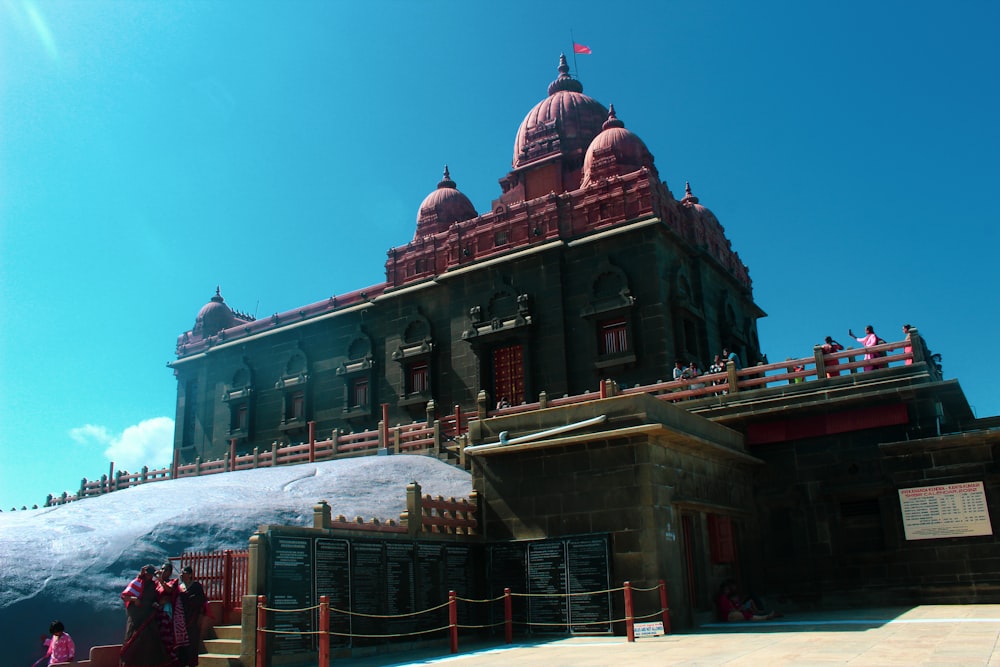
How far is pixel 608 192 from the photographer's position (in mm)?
27656

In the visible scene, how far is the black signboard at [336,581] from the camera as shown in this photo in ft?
41.9

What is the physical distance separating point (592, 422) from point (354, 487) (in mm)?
6607

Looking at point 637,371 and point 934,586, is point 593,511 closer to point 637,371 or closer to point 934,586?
point 934,586

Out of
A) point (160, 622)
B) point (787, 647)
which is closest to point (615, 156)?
point (787, 647)

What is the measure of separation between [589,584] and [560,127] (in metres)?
22.0

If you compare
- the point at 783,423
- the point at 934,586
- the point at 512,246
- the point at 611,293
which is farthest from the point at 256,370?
the point at 934,586

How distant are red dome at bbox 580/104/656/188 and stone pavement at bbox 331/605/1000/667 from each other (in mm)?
16950

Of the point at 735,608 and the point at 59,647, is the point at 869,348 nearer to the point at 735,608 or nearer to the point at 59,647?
the point at 735,608

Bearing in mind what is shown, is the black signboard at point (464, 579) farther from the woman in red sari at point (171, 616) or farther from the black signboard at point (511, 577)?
the woman in red sari at point (171, 616)

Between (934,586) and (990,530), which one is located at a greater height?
(990,530)

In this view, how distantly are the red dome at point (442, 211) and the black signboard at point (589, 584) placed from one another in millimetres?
19899

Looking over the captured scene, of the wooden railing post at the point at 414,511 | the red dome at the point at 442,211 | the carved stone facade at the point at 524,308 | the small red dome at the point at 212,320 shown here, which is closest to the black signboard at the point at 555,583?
the wooden railing post at the point at 414,511

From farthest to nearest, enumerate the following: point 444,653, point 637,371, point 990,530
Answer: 1. point 637,371
2. point 990,530
3. point 444,653

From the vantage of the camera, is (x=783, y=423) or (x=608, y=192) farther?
(x=608, y=192)
